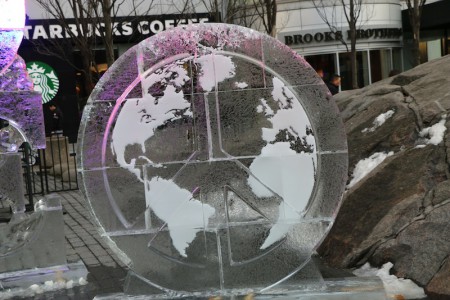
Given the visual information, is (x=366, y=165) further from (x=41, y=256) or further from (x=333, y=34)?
(x=333, y=34)

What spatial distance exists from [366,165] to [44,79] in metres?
18.5

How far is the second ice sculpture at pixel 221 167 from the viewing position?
14.0ft

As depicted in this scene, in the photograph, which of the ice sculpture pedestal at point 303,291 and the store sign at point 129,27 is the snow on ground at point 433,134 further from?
the store sign at point 129,27

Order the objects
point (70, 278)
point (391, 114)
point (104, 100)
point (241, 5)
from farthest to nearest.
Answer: point (241, 5), point (391, 114), point (70, 278), point (104, 100)

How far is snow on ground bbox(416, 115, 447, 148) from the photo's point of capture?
227 inches

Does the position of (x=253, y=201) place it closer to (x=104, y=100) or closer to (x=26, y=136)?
(x=104, y=100)

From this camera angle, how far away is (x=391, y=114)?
661 centimetres

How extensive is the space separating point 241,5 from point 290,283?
1489 cm

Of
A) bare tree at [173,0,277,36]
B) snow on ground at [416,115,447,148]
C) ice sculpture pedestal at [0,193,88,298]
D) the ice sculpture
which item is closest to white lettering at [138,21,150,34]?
bare tree at [173,0,277,36]

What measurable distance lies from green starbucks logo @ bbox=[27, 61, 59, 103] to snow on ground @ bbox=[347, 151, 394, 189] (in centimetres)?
1791

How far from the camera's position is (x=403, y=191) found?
5.41m

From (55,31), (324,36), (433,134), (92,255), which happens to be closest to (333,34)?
(324,36)

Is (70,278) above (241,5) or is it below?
below

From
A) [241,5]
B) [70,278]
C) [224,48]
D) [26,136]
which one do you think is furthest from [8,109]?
[241,5]
